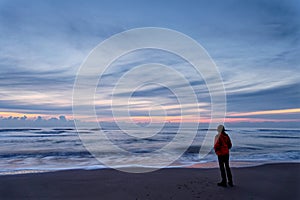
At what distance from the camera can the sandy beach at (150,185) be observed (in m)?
6.89

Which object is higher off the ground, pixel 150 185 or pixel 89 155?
pixel 89 155

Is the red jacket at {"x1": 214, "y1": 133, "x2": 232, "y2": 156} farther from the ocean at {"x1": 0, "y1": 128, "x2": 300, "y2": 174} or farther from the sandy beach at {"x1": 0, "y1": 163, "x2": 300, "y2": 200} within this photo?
the ocean at {"x1": 0, "y1": 128, "x2": 300, "y2": 174}

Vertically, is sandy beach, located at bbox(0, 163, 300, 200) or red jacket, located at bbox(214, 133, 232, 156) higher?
red jacket, located at bbox(214, 133, 232, 156)

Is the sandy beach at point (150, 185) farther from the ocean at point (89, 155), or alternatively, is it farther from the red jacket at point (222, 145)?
the ocean at point (89, 155)

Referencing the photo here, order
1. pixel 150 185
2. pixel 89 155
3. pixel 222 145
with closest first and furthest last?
pixel 222 145, pixel 150 185, pixel 89 155

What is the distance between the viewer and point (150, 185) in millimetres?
7895

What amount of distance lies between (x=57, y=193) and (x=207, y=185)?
14.6 ft

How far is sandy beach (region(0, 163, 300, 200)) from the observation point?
6.89m

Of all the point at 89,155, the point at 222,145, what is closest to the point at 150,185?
the point at 222,145

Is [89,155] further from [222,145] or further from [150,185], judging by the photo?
[222,145]

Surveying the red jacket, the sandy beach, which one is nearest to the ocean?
the sandy beach

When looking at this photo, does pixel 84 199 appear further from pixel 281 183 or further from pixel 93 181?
pixel 281 183

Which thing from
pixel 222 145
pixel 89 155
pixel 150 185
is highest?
pixel 222 145

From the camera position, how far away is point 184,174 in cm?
965
